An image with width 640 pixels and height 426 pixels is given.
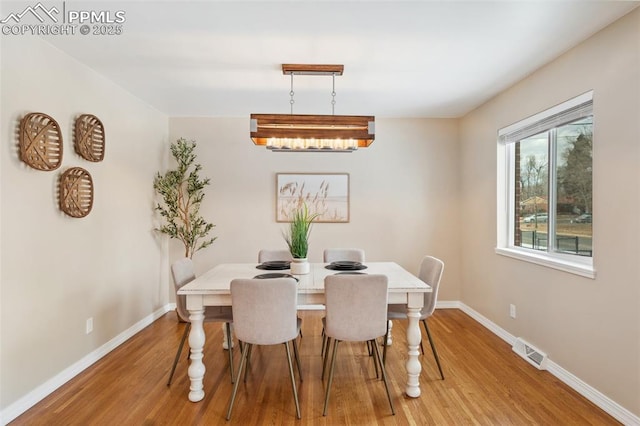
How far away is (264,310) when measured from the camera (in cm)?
218

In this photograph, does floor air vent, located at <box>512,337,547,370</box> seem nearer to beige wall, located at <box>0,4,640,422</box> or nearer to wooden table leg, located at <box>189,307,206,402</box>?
beige wall, located at <box>0,4,640,422</box>

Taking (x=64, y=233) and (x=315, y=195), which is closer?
(x=64, y=233)

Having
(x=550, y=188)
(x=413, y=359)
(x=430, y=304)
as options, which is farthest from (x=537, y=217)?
(x=413, y=359)

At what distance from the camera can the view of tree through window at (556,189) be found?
8.44 ft

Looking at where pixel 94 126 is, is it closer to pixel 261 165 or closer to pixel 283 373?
pixel 261 165

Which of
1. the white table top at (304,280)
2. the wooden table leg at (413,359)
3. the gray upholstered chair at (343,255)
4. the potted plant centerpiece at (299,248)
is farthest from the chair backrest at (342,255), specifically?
the wooden table leg at (413,359)

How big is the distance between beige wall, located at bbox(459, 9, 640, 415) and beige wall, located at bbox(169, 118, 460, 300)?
1353 mm

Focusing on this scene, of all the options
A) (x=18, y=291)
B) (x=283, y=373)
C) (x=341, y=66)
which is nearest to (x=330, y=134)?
(x=341, y=66)

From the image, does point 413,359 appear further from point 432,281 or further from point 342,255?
point 342,255

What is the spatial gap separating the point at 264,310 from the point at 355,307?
1.95 feet

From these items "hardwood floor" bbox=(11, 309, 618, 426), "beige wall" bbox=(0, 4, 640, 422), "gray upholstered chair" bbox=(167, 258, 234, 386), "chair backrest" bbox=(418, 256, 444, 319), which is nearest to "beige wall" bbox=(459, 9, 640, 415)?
"beige wall" bbox=(0, 4, 640, 422)

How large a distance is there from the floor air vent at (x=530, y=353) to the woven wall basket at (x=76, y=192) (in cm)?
395

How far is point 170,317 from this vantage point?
13.8 feet

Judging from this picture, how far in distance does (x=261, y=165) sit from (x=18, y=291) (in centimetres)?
285
